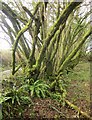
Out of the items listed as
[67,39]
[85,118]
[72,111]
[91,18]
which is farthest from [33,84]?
[91,18]

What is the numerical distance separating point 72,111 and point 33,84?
1.09 meters

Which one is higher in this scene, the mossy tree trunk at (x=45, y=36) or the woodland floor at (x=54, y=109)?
the mossy tree trunk at (x=45, y=36)

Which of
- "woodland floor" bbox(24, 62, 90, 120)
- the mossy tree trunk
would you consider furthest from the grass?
the mossy tree trunk

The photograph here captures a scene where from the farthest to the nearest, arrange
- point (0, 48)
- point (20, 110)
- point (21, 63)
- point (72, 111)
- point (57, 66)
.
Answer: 1. point (57, 66)
2. point (21, 63)
3. point (0, 48)
4. point (72, 111)
5. point (20, 110)

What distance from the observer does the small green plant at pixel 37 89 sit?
Answer: 15.5 ft

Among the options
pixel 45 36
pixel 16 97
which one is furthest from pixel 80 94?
pixel 16 97

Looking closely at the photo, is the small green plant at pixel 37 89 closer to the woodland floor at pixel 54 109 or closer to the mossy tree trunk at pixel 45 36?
the woodland floor at pixel 54 109

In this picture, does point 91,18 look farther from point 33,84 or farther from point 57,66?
point 33,84

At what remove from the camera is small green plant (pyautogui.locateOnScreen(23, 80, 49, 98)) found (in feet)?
15.5

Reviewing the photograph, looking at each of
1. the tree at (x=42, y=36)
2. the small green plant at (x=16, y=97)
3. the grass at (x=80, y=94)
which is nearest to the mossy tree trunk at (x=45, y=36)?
the tree at (x=42, y=36)

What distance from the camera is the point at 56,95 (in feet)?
16.5

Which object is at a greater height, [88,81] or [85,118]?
[88,81]

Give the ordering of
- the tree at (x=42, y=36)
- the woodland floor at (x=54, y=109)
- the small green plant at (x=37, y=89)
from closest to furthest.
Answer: the woodland floor at (x=54, y=109), the tree at (x=42, y=36), the small green plant at (x=37, y=89)

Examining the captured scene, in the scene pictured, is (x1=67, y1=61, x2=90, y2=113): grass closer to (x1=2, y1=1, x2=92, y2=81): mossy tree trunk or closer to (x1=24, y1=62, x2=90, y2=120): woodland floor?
Answer: (x1=24, y1=62, x2=90, y2=120): woodland floor
